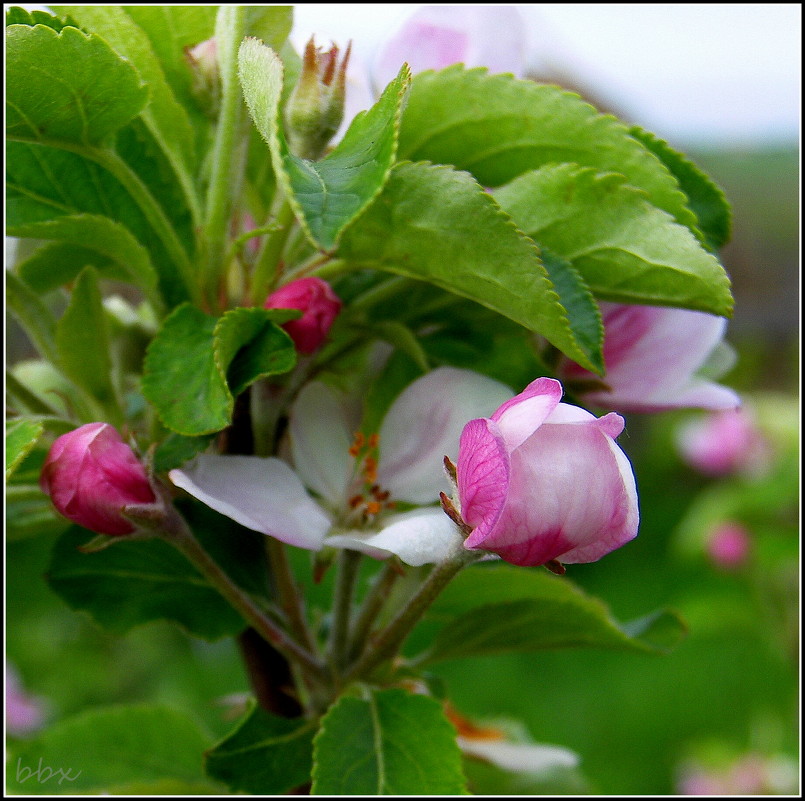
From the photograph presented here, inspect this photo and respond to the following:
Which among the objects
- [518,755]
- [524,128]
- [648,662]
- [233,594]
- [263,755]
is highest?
[524,128]

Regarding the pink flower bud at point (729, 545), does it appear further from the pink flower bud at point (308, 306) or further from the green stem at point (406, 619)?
the pink flower bud at point (308, 306)

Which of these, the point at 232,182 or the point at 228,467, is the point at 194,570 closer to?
the point at 228,467

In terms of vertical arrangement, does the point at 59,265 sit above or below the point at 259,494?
above

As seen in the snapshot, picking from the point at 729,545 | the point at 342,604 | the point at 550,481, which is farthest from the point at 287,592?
the point at 729,545

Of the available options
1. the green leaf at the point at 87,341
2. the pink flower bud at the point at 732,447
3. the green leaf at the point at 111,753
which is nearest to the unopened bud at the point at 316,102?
the green leaf at the point at 87,341

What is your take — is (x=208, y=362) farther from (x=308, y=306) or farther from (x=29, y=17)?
(x=29, y=17)

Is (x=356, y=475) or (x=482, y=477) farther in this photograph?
(x=356, y=475)

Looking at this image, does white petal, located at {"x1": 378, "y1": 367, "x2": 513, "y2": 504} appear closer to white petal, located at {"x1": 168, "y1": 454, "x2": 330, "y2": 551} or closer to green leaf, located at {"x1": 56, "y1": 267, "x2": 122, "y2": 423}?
white petal, located at {"x1": 168, "y1": 454, "x2": 330, "y2": 551}
